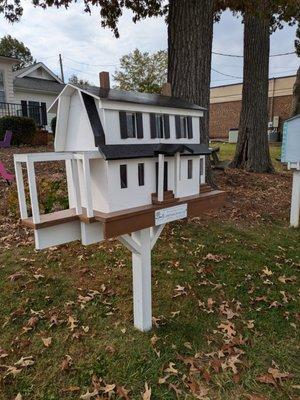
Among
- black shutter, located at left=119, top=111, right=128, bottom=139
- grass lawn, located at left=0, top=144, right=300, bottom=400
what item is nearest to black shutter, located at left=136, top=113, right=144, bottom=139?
black shutter, located at left=119, top=111, right=128, bottom=139

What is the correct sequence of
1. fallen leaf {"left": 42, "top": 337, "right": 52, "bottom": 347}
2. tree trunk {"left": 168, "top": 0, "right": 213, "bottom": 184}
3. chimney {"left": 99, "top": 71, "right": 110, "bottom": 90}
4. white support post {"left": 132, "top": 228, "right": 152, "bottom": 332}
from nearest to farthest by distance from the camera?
chimney {"left": 99, "top": 71, "right": 110, "bottom": 90}, white support post {"left": 132, "top": 228, "right": 152, "bottom": 332}, fallen leaf {"left": 42, "top": 337, "right": 52, "bottom": 347}, tree trunk {"left": 168, "top": 0, "right": 213, "bottom": 184}

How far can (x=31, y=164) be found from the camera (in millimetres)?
1837

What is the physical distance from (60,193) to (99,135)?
338 centimetres

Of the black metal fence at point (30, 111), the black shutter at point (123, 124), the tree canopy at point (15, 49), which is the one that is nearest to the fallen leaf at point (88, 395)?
the black shutter at point (123, 124)

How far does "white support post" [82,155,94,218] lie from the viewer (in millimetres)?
1954

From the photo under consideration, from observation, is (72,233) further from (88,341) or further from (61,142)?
(88,341)

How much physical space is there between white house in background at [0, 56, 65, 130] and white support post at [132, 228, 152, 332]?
14341mm

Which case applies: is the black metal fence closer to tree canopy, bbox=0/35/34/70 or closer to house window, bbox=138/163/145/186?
house window, bbox=138/163/145/186

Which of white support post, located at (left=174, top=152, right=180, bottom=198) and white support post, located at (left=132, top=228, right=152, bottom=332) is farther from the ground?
white support post, located at (left=174, top=152, right=180, bottom=198)

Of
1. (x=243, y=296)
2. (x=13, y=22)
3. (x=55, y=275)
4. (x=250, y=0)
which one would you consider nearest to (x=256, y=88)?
(x=250, y=0)

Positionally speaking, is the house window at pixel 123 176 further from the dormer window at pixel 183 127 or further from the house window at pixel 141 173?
the dormer window at pixel 183 127

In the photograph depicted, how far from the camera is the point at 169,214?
2393mm

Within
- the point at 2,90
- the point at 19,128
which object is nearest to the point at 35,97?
the point at 2,90

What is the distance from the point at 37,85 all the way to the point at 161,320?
762 inches
